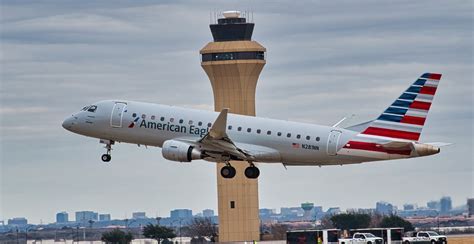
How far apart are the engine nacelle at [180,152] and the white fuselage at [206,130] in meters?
2.44

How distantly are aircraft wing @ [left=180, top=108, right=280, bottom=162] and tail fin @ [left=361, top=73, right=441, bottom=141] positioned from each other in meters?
7.39

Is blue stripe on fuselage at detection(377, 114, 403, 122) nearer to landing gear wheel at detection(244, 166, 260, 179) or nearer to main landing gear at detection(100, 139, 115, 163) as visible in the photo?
landing gear wheel at detection(244, 166, 260, 179)

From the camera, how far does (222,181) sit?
183125mm

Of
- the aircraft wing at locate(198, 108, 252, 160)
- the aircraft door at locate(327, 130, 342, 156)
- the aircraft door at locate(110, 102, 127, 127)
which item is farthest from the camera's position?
the aircraft door at locate(110, 102, 127, 127)

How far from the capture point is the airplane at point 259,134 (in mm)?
121688

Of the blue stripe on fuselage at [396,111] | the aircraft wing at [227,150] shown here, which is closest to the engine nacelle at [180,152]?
the aircraft wing at [227,150]

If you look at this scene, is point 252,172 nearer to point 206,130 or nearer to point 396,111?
point 206,130

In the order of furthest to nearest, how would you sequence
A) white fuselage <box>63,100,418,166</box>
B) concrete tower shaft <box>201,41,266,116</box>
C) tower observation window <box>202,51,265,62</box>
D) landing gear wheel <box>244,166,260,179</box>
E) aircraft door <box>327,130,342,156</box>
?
tower observation window <box>202,51,265,62</box> < concrete tower shaft <box>201,41,266,116</box> < landing gear wheel <box>244,166,260,179</box> < white fuselage <box>63,100,418,166</box> < aircraft door <box>327,130,342,156</box>

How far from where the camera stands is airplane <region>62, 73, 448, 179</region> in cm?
12169

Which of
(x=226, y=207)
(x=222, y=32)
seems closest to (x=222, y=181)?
(x=226, y=207)

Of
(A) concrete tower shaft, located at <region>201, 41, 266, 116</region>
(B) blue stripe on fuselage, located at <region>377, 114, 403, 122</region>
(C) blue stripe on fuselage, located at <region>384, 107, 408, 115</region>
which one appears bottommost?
(B) blue stripe on fuselage, located at <region>377, 114, 403, 122</region>

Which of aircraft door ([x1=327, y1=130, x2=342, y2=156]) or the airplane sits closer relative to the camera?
the airplane

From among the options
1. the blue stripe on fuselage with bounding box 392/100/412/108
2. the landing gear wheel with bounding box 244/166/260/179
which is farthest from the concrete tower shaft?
the blue stripe on fuselage with bounding box 392/100/412/108

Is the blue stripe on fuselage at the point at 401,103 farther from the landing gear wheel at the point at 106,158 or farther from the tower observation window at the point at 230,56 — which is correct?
the tower observation window at the point at 230,56
